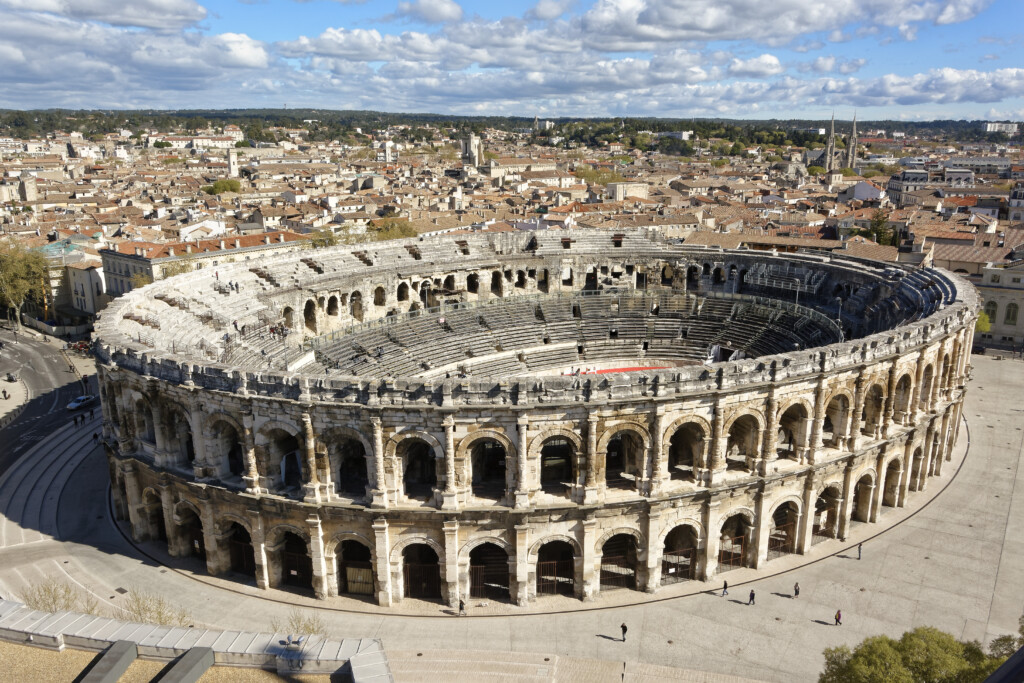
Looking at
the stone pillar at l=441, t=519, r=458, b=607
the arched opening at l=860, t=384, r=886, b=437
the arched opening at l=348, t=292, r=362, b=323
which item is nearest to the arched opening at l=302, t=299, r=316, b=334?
the arched opening at l=348, t=292, r=362, b=323

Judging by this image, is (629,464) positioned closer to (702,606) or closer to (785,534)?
(702,606)

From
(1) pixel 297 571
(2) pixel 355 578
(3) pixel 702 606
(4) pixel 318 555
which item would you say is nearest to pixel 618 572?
(3) pixel 702 606

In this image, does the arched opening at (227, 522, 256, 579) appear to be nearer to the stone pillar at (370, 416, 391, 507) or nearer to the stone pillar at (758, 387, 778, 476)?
the stone pillar at (370, 416, 391, 507)

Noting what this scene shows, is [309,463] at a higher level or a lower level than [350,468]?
higher

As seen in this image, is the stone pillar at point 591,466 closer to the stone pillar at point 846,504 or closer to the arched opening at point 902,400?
the stone pillar at point 846,504

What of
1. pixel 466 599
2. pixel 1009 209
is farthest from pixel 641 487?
pixel 1009 209
